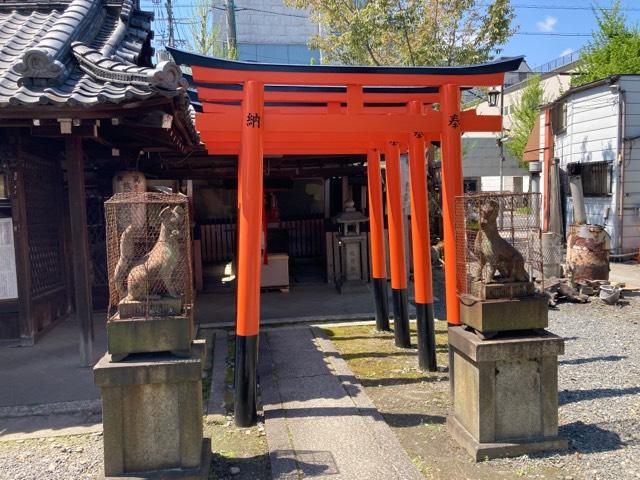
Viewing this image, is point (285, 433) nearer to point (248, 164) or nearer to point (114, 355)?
point (114, 355)

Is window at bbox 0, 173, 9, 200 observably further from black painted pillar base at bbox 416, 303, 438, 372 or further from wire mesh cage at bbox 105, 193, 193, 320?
black painted pillar base at bbox 416, 303, 438, 372

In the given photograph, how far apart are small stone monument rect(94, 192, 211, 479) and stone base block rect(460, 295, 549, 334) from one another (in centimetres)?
236

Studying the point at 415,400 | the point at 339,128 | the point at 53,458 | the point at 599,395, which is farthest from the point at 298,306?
the point at 53,458

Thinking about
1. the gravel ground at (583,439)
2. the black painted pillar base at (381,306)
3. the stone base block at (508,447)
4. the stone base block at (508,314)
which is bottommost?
Answer: the gravel ground at (583,439)

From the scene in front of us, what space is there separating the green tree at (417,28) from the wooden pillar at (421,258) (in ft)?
30.9

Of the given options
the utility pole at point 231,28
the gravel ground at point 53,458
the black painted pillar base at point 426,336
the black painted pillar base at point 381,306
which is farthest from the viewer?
the utility pole at point 231,28

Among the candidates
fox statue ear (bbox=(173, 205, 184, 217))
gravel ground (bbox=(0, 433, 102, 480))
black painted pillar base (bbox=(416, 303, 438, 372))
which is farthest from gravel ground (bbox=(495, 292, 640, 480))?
gravel ground (bbox=(0, 433, 102, 480))

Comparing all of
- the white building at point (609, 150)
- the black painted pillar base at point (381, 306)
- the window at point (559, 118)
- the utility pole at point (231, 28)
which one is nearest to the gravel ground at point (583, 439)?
the black painted pillar base at point (381, 306)

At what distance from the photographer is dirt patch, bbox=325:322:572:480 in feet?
13.4

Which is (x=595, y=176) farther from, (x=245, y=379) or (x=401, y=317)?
(x=245, y=379)

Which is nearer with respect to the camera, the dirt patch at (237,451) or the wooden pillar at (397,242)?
the dirt patch at (237,451)

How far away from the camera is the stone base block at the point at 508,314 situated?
14.0 feet

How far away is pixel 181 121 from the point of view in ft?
21.4

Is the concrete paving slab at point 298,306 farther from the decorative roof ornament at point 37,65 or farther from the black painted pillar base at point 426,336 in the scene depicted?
the decorative roof ornament at point 37,65
